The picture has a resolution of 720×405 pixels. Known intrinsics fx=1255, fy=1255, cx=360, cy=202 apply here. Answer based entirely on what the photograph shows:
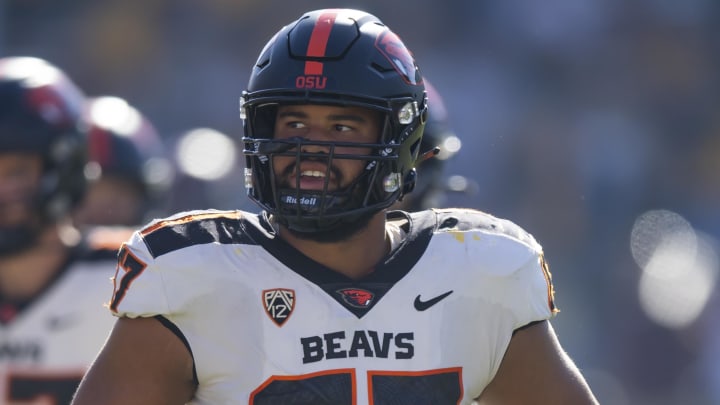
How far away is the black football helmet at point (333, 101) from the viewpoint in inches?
104

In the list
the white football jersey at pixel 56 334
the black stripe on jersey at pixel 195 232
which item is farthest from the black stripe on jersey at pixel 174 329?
the white football jersey at pixel 56 334

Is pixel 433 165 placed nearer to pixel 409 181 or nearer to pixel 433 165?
pixel 433 165

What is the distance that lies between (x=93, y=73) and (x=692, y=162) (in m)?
5.68

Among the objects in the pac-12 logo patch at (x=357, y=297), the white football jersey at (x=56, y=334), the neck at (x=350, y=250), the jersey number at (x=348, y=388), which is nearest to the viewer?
the jersey number at (x=348, y=388)

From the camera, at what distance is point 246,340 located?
2.53m

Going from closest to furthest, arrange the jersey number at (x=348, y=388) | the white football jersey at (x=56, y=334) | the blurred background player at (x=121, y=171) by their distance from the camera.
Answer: the jersey number at (x=348, y=388), the white football jersey at (x=56, y=334), the blurred background player at (x=121, y=171)

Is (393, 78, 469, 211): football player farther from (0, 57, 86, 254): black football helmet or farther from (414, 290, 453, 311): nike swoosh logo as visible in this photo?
(414, 290, 453, 311): nike swoosh logo

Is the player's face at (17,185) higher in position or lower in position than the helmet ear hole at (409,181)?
lower

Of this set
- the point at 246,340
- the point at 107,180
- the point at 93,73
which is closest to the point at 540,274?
the point at 246,340

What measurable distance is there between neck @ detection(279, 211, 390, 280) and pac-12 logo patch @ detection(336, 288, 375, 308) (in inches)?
3.1

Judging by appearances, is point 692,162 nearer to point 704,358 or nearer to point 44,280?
point 704,358

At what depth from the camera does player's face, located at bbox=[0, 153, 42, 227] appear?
434 cm

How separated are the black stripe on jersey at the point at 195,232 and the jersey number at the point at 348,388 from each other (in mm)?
330

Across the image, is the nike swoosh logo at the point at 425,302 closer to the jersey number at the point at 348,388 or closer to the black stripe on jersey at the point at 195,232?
the jersey number at the point at 348,388
